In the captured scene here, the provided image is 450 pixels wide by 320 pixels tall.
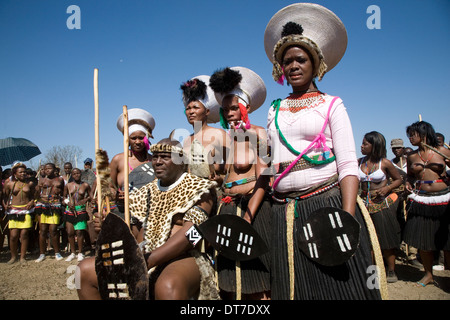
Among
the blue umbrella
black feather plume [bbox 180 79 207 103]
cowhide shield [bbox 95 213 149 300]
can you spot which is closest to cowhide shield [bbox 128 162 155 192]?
black feather plume [bbox 180 79 207 103]

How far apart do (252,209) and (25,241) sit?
322 inches

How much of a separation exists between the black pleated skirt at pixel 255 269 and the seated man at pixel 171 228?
0.15m

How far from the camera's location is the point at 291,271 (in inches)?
74.9

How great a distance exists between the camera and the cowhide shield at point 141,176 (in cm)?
378

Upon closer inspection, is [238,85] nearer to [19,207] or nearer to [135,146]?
[135,146]

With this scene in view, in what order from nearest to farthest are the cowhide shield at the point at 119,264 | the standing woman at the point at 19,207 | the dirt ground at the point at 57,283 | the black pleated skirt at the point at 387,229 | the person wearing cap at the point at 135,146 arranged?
the cowhide shield at the point at 119,264 → the person wearing cap at the point at 135,146 → the dirt ground at the point at 57,283 → the black pleated skirt at the point at 387,229 → the standing woman at the point at 19,207

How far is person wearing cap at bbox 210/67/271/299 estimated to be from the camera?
226 centimetres

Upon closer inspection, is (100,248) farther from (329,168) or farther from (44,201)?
(44,201)

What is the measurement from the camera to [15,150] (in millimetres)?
12102

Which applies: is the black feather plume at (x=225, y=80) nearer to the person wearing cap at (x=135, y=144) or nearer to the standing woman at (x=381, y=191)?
the person wearing cap at (x=135, y=144)

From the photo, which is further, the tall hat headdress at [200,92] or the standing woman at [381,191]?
the standing woman at [381,191]

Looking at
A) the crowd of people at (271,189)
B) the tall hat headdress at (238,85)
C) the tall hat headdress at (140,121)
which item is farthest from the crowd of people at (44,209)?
the tall hat headdress at (238,85)
